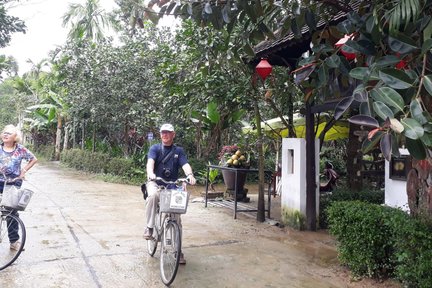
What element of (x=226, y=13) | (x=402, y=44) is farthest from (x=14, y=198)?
(x=402, y=44)

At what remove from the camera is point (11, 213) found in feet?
15.8

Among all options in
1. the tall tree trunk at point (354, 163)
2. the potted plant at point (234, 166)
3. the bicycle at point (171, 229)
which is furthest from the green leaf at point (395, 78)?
the potted plant at point (234, 166)

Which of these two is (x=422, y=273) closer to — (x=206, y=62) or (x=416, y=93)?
(x=416, y=93)

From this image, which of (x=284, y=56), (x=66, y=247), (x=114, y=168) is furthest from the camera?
(x=114, y=168)

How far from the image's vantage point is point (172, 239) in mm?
4449

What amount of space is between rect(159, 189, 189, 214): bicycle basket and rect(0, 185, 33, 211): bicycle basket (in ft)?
5.56

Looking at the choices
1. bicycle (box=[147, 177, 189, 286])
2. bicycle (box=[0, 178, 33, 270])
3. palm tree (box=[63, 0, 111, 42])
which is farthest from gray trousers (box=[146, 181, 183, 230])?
palm tree (box=[63, 0, 111, 42])

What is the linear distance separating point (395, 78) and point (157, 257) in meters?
3.84

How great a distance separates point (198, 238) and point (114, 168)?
9452 mm

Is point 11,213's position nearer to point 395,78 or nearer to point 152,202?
point 152,202

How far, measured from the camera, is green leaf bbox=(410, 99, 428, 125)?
217cm

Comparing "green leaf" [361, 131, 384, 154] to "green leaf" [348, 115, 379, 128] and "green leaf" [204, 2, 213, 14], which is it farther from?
"green leaf" [204, 2, 213, 14]

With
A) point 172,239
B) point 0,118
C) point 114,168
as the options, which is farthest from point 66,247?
point 0,118

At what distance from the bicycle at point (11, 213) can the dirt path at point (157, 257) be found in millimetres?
145
